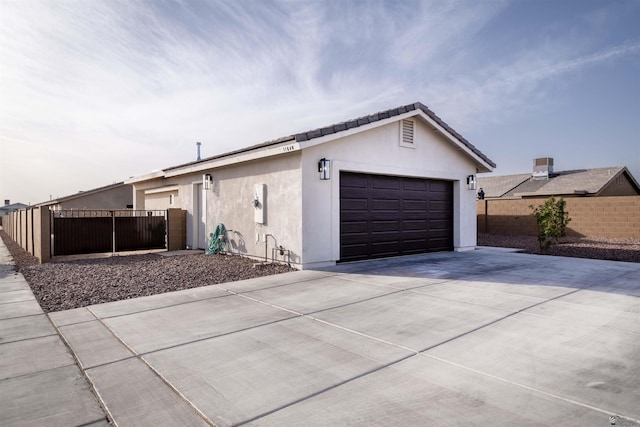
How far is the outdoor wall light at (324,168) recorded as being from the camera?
861cm

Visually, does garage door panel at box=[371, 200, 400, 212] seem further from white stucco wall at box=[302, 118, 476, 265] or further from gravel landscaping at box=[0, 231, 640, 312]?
gravel landscaping at box=[0, 231, 640, 312]

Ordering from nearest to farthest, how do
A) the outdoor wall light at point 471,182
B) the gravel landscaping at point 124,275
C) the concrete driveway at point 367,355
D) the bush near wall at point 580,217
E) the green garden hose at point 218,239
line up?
the concrete driveway at point 367,355
the gravel landscaping at point 124,275
the green garden hose at point 218,239
the outdoor wall light at point 471,182
the bush near wall at point 580,217

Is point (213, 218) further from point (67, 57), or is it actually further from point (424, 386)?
point (424, 386)

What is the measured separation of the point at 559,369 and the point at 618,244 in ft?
45.9

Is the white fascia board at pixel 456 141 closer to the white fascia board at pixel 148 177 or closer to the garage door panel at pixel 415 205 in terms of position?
the garage door panel at pixel 415 205

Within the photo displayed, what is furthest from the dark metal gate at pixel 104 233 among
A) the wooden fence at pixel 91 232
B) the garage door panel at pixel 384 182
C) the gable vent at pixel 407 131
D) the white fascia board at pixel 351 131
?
the gable vent at pixel 407 131

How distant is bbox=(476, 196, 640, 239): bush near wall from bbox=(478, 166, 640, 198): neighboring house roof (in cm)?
633

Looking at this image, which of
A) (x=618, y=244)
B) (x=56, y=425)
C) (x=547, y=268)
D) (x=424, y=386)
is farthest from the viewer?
(x=618, y=244)

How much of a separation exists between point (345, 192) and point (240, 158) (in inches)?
120

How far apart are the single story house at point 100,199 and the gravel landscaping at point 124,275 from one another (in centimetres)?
1420

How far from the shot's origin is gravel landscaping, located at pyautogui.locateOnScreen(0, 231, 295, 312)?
6.16 m

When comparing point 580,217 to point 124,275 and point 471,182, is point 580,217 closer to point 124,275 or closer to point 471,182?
point 471,182

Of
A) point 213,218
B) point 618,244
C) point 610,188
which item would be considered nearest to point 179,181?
point 213,218

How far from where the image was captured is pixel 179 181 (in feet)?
46.4
